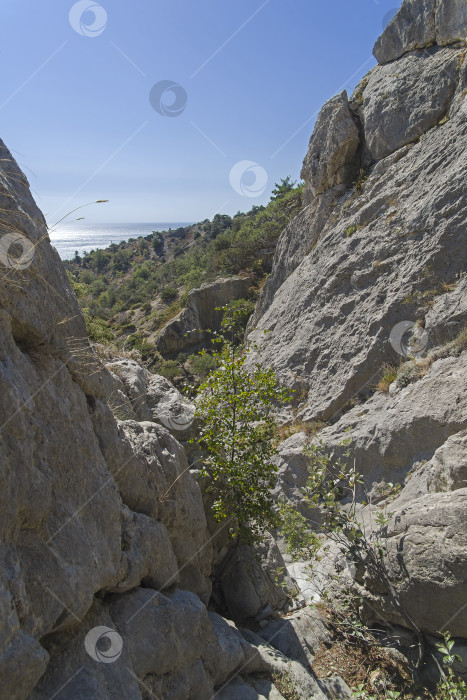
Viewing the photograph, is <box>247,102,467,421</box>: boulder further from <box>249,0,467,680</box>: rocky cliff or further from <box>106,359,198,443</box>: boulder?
<box>106,359,198,443</box>: boulder

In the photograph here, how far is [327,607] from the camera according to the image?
6.64m

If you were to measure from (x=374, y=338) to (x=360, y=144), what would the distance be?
8.87 m

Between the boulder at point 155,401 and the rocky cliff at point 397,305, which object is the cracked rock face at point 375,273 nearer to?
the rocky cliff at point 397,305

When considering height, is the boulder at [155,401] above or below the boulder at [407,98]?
below

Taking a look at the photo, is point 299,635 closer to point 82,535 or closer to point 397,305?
point 82,535

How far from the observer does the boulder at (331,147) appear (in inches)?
611

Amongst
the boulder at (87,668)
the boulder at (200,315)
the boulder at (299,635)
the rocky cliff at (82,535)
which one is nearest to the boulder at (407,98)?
the rocky cliff at (82,535)

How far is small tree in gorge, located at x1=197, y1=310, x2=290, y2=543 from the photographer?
256 inches

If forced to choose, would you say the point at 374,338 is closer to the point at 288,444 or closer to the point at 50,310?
the point at 288,444

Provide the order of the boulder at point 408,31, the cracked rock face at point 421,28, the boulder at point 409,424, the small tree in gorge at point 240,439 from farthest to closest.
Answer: the boulder at point 408,31, the cracked rock face at point 421,28, the boulder at point 409,424, the small tree in gorge at point 240,439

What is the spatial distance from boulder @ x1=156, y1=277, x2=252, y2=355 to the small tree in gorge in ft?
67.6

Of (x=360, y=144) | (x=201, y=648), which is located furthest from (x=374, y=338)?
(x=360, y=144)

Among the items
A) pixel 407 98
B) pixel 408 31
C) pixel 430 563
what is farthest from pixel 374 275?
pixel 408 31

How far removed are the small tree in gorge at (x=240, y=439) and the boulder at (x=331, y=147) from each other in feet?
A: 38.9
